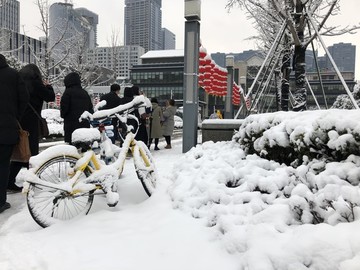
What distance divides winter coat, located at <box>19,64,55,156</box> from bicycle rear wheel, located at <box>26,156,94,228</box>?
2024 millimetres

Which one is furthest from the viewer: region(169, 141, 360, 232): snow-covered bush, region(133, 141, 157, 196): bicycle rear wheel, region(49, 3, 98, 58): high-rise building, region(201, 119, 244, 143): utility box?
region(49, 3, 98, 58): high-rise building

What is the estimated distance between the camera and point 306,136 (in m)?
3.43

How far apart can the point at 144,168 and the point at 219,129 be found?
3382 millimetres

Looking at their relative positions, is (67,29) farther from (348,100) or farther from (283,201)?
(283,201)

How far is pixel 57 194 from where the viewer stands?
3.70 metres

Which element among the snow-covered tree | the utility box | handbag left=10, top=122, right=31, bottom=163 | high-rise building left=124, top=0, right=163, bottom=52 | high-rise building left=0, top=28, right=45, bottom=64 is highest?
high-rise building left=124, top=0, right=163, bottom=52

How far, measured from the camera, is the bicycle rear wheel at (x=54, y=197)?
3.64 m

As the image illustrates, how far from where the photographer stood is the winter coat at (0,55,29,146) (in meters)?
4.30

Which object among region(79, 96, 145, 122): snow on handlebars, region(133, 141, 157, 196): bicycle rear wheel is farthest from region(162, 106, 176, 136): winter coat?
region(79, 96, 145, 122): snow on handlebars

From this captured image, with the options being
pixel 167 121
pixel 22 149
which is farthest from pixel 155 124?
pixel 22 149

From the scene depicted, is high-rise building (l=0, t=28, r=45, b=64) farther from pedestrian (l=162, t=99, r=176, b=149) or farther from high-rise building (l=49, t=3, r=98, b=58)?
pedestrian (l=162, t=99, r=176, b=149)

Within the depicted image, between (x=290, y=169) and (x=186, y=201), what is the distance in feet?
3.97

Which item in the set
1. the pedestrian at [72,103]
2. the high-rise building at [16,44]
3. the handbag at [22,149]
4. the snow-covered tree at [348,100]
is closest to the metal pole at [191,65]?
the pedestrian at [72,103]

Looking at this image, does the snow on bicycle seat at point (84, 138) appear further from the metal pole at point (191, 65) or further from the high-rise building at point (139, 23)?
the high-rise building at point (139, 23)
